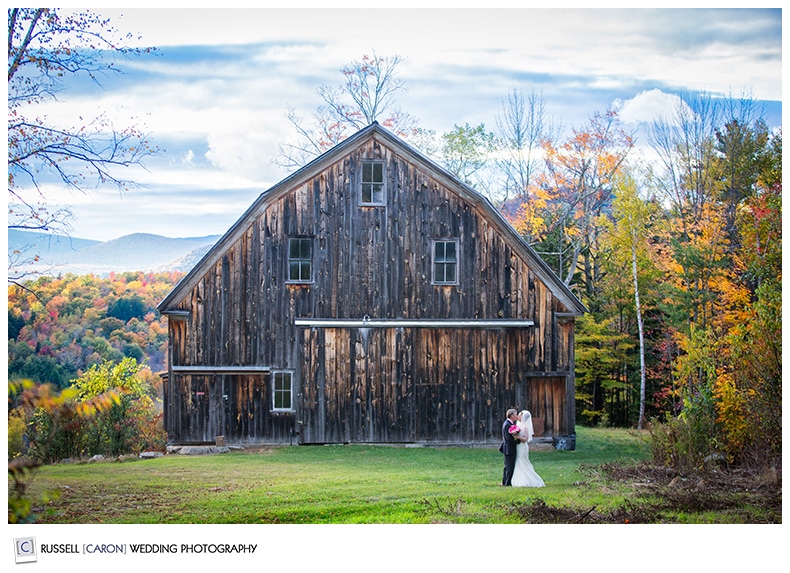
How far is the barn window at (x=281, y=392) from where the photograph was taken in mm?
15883

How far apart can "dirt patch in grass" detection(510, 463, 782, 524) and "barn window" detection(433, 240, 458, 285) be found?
479cm

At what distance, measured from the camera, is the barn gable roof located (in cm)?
1560

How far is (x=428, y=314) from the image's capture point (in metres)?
15.9

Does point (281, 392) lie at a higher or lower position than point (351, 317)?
lower

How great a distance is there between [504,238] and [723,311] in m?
4.23

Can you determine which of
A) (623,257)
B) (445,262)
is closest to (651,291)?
(623,257)

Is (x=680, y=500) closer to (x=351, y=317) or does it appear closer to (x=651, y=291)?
(x=351, y=317)

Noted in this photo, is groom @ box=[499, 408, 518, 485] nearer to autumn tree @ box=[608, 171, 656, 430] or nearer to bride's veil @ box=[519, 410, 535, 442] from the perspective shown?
bride's veil @ box=[519, 410, 535, 442]

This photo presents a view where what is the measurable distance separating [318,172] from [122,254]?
208 inches

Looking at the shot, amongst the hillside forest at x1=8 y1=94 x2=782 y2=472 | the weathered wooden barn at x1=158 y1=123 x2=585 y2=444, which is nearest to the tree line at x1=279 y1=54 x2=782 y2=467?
the hillside forest at x1=8 y1=94 x2=782 y2=472

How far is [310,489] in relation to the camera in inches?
478
